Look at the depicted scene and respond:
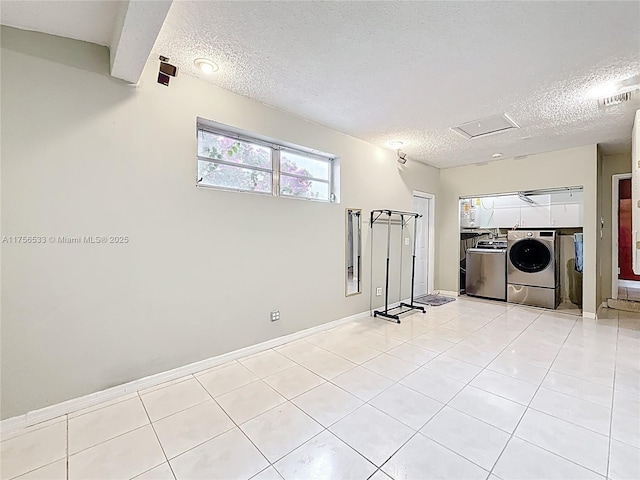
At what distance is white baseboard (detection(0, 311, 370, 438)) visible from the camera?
1.79m

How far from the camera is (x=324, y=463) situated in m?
1.49

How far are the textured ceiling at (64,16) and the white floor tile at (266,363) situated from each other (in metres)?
2.79

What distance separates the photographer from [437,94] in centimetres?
271

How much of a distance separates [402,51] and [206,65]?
1553 mm

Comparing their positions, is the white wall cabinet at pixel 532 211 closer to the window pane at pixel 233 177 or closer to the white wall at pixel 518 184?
the white wall at pixel 518 184

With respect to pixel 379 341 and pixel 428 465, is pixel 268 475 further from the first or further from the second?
pixel 379 341

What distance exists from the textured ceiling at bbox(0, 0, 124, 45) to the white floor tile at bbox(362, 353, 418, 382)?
3209mm

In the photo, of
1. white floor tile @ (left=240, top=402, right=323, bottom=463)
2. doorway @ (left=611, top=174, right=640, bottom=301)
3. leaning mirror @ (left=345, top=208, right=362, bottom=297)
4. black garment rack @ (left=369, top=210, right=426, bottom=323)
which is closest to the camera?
white floor tile @ (left=240, top=402, right=323, bottom=463)

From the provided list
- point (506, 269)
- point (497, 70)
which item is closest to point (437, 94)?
point (497, 70)

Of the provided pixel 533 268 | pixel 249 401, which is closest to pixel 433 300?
pixel 533 268

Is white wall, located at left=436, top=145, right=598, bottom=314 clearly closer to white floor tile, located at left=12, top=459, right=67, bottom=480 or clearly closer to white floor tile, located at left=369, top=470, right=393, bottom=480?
white floor tile, located at left=369, top=470, right=393, bottom=480

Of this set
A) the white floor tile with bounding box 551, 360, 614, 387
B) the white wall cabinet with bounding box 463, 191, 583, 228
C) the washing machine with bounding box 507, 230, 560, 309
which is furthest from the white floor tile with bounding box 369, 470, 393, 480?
the white wall cabinet with bounding box 463, 191, 583, 228

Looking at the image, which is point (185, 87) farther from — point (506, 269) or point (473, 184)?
point (506, 269)

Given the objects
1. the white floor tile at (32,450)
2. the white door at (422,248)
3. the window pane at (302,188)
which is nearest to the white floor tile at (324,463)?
the white floor tile at (32,450)
